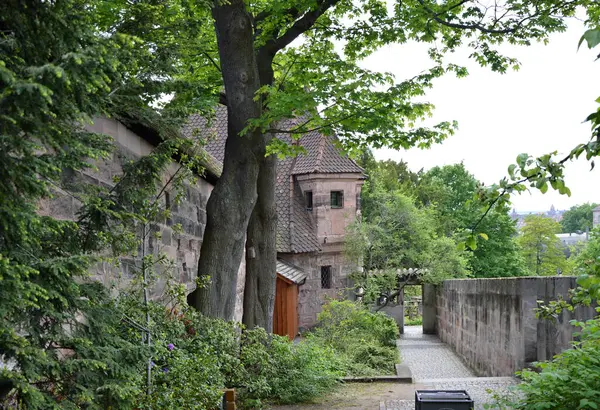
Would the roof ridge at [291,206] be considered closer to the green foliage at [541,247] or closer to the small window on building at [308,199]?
the small window on building at [308,199]

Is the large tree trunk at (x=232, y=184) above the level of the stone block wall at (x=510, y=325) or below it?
above

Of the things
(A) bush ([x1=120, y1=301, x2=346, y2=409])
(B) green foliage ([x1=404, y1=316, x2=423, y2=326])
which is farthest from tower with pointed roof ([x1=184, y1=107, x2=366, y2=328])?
(A) bush ([x1=120, y1=301, x2=346, y2=409])

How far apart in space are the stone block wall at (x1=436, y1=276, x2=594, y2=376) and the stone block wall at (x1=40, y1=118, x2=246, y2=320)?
4.78 m

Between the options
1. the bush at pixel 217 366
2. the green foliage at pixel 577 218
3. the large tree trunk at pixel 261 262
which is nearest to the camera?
the bush at pixel 217 366

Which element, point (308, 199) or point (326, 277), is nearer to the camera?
point (326, 277)

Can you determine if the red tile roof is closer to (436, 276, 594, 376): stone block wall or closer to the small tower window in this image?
the small tower window

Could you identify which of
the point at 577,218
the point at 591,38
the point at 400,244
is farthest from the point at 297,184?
the point at 577,218

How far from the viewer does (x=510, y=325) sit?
11523 millimetres

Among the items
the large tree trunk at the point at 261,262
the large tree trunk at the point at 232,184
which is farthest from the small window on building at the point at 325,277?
the large tree trunk at the point at 232,184

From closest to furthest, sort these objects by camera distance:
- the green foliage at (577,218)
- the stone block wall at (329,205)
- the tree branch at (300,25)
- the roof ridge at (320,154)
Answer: the tree branch at (300,25), the roof ridge at (320,154), the stone block wall at (329,205), the green foliage at (577,218)

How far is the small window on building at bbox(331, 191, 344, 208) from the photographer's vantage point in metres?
28.2

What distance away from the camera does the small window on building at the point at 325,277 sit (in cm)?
2755

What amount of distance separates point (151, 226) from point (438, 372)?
31.3 feet

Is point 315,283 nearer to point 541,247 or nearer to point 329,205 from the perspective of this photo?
point 329,205
